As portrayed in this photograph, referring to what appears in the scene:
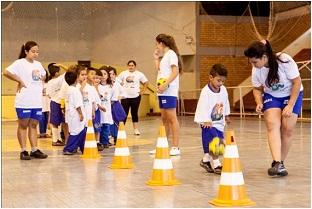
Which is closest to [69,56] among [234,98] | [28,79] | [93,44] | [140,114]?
[93,44]

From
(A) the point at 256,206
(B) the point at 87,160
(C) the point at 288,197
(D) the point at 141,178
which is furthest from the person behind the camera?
(B) the point at 87,160

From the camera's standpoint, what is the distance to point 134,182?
573 centimetres

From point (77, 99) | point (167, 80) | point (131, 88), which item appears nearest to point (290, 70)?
point (167, 80)

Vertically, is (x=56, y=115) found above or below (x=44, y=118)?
above

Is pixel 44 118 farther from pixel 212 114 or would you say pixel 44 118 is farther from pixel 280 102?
pixel 280 102

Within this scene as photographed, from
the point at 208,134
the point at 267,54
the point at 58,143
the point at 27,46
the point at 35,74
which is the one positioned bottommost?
the point at 58,143

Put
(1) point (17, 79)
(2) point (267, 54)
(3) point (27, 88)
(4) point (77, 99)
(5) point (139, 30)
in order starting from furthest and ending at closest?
(5) point (139, 30) < (4) point (77, 99) < (3) point (27, 88) < (1) point (17, 79) < (2) point (267, 54)

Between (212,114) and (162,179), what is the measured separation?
1156 mm

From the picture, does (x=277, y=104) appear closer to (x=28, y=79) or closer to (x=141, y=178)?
(x=141, y=178)

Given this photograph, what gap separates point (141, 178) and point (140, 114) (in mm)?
16496

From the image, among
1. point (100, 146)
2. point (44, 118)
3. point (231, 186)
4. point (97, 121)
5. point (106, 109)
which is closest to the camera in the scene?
point (231, 186)

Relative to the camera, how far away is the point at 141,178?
600 centimetres

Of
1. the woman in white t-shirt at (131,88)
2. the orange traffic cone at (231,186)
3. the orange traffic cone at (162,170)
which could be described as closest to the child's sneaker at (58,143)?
the woman in white t-shirt at (131,88)

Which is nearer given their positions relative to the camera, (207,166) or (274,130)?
(274,130)
